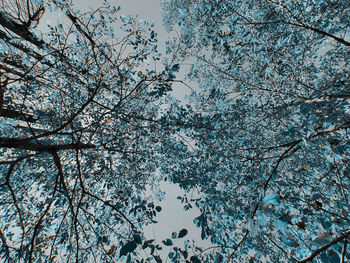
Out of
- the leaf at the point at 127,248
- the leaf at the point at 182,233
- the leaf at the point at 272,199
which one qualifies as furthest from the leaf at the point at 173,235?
the leaf at the point at 272,199

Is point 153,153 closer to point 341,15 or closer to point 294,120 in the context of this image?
point 294,120

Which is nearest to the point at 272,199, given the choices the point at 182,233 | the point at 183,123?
the point at 182,233

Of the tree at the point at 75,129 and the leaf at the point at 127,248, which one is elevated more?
the tree at the point at 75,129

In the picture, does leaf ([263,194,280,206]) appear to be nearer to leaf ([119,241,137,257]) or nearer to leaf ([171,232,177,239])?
leaf ([171,232,177,239])

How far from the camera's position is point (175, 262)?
7.89ft

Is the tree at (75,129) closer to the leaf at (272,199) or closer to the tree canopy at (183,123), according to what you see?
the tree canopy at (183,123)

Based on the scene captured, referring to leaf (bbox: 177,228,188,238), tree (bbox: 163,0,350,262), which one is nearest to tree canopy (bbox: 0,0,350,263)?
tree (bbox: 163,0,350,262)

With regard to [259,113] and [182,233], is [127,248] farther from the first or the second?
[259,113]

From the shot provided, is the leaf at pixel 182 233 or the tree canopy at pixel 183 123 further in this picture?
the tree canopy at pixel 183 123

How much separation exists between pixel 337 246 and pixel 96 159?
16.6 ft

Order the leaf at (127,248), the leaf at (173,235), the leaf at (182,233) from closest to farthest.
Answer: the leaf at (127,248)
the leaf at (182,233)
the leaf at (173,235)

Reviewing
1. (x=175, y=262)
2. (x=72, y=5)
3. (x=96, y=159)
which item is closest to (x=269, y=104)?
(x=175, y=262)

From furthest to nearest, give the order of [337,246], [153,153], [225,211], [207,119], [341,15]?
1. [153,153]
2. [207,119]
3. [225,211]
4. [341,15]
5. [337,246]

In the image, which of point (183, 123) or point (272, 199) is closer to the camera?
point (272, 199)
